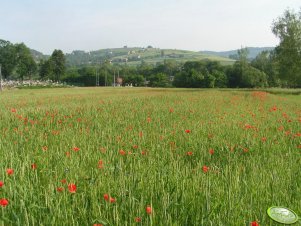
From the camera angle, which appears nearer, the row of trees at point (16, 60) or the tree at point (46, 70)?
the row of trees at point (16, 60)

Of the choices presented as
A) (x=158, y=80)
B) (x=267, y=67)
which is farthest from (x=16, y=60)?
(x=267, y=67)

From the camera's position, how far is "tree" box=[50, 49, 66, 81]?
12175 centimetres

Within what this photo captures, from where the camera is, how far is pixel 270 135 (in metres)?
7.67

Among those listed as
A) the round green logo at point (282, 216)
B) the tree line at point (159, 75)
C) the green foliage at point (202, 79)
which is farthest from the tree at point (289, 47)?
the green foliage at point (202, 79)

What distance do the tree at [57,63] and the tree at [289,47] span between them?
3621 inches

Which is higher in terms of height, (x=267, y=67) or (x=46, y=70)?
(x=267, y=67)

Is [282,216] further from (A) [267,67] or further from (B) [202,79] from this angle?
(A) [267,67]

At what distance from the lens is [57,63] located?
404ft

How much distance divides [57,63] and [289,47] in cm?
9641

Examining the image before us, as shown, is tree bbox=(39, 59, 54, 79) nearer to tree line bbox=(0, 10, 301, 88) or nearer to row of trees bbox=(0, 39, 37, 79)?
tree line bbox=(0, 10, 301, 88)

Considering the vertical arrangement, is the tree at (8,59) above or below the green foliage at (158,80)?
above

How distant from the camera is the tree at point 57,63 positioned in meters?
122

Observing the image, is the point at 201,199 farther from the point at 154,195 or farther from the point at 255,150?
the point at 255,150

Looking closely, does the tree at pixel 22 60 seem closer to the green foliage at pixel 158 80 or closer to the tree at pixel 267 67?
the green foliage at pixel 158 80
